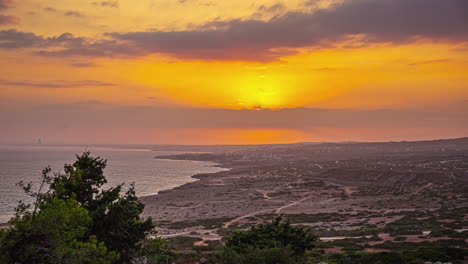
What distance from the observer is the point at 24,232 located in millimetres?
13078

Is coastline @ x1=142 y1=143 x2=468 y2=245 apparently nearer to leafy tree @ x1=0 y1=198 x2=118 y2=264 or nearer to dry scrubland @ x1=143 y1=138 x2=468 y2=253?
dry scrubland @ x1=143 y1=138 x2=468 y2=253

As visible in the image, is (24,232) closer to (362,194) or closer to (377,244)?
(377,244)

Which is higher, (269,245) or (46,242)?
(46,242)

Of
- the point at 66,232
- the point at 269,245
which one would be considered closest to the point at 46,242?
the point at 66,232

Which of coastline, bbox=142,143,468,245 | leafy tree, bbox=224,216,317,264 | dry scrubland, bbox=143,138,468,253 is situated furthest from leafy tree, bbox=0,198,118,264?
coastline, bbox=142,143,468,245

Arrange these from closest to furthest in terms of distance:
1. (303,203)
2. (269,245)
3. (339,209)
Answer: (269,245)
(339,209)
(303,203)

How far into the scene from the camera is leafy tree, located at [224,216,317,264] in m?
18.1

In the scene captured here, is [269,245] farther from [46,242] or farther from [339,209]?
[339,209]

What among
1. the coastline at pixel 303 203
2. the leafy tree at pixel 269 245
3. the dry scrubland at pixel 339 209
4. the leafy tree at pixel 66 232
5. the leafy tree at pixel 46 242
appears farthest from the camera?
the coastline at pixel 303 203

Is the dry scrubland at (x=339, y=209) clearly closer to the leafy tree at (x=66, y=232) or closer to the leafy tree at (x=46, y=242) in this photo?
the leafy tree at (x=66, y=232)

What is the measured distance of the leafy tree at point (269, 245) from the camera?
712 inches

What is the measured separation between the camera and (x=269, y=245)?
65.6 ft

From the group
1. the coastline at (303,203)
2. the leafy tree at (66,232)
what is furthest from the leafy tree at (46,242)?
the coastline at (303,203)

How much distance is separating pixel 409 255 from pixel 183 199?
59.8 m
